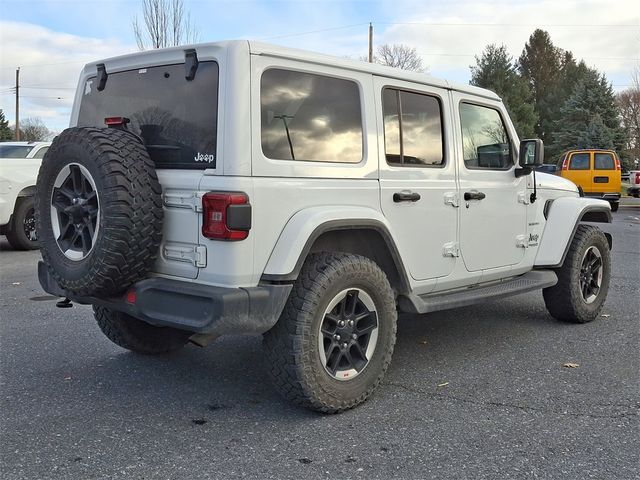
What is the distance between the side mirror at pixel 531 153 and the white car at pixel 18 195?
710 cm

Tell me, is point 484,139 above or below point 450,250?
above

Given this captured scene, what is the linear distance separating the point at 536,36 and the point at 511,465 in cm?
6647

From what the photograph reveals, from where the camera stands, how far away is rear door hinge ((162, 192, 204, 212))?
3.16 meters

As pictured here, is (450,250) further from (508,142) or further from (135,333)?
(135,333)

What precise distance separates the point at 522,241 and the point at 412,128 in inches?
60.0

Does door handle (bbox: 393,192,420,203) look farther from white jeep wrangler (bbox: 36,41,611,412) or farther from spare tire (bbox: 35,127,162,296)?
spare tire (bbox: 35,127,162,296)

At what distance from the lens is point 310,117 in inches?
138

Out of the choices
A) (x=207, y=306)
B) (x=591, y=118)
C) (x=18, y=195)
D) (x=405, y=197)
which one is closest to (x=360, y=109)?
(x=405, y=197)

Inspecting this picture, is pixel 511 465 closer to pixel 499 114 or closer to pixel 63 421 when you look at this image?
pixel 63 421

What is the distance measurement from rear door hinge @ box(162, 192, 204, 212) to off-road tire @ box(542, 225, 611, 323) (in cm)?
351

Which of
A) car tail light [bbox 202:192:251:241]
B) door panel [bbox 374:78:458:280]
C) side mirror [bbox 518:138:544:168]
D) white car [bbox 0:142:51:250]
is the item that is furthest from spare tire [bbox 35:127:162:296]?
white car [bbox 0:142:51:250]

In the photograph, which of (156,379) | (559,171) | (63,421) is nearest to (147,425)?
(63,421)

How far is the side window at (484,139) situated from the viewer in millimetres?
4535

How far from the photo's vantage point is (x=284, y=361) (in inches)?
129
